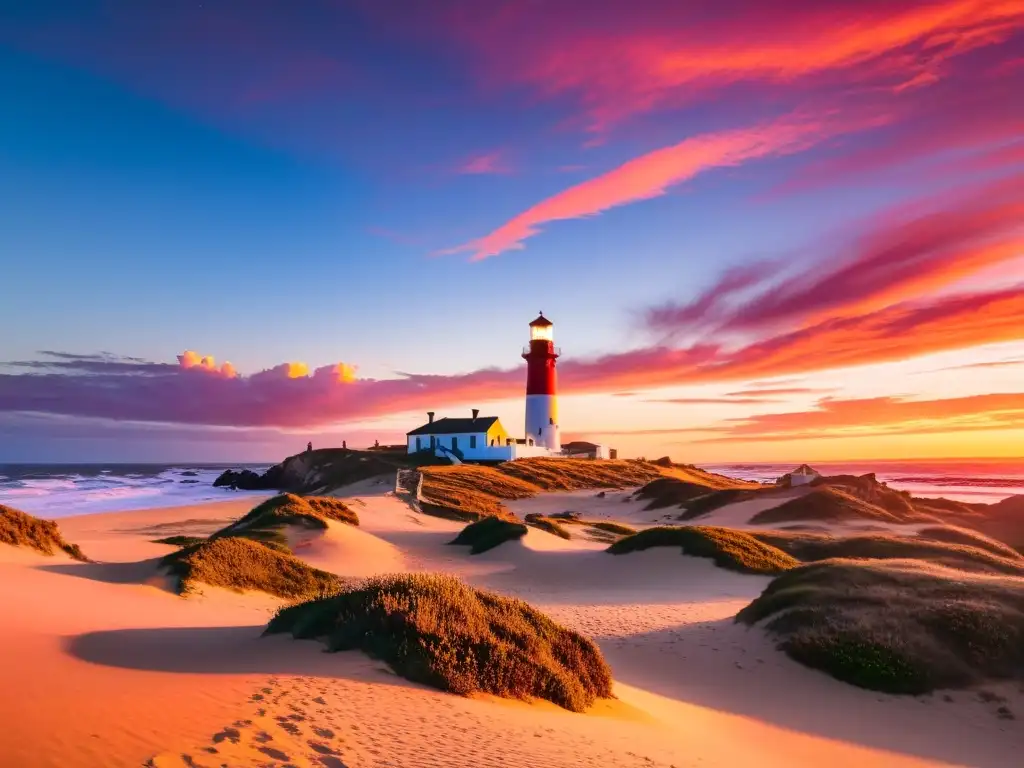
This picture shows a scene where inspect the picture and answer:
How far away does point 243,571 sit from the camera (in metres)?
19.3

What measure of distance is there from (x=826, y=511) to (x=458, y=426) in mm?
44271

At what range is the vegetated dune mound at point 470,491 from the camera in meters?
46.5

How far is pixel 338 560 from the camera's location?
27047 mm

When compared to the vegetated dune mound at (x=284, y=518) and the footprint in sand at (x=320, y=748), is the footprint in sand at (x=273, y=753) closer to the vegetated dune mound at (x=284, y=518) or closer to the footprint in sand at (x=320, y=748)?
the footprint in sand at (x=320, y=748)

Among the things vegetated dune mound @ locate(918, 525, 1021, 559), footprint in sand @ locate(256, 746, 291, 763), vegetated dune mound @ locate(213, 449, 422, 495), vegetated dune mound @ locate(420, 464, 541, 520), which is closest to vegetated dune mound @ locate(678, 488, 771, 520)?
vegetated dune mound @ locate(918, 525, 1021, 559)

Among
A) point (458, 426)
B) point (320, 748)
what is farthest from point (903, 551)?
point (458, 426)

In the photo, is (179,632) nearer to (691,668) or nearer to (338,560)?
(691,668)

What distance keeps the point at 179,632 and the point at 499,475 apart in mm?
52580

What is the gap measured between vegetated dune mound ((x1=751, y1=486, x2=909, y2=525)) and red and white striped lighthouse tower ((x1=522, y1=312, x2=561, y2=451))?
34207mm

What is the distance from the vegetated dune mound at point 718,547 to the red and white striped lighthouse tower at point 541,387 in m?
46.1

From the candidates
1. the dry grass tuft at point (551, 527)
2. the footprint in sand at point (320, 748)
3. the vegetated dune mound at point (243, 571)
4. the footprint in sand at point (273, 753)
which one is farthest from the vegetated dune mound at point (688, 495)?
the footprint in sand at point (273, 753)

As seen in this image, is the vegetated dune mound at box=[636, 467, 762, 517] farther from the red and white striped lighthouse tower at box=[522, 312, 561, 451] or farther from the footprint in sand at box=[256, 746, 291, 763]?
the footprint in sand at box=[256, 746, 291, 763]

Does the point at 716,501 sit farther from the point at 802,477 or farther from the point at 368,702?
the point at 368,702

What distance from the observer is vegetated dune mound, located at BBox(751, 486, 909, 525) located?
44250 mm
